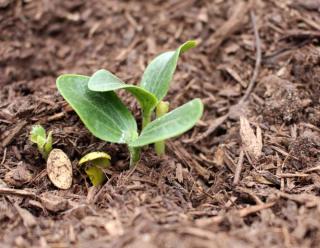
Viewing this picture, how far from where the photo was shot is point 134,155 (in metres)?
1.97

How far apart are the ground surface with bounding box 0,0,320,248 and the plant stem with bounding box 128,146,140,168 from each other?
0.15 ft

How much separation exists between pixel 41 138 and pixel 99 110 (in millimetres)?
294

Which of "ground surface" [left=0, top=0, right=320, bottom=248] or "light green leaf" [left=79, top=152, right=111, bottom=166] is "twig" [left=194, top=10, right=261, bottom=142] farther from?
"light green leaf" [left=79, top=152, right=111, bottom=166]

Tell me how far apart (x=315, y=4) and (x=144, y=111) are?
137cm

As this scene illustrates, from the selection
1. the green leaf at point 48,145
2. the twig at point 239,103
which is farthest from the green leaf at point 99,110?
the twig at point 239,103

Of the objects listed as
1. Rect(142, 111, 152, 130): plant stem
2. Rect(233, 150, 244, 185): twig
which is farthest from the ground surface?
Rect(142, 111, 152, 130): plant stem

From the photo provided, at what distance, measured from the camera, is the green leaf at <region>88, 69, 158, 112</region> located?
5.90ft


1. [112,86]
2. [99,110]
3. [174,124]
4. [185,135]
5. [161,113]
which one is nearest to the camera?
[174,124]

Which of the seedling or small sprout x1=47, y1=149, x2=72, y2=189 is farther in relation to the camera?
small sprout x1=47, y1=149, x2=72, y2=189

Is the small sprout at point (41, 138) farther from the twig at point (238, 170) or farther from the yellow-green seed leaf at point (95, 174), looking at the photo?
the twig at point (238, 170)

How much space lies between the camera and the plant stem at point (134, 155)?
6.42 ft

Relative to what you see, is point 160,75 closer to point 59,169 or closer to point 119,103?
point 119,103

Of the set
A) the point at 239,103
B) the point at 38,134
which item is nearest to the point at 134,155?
the point at 38,134

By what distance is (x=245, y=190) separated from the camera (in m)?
1.83
